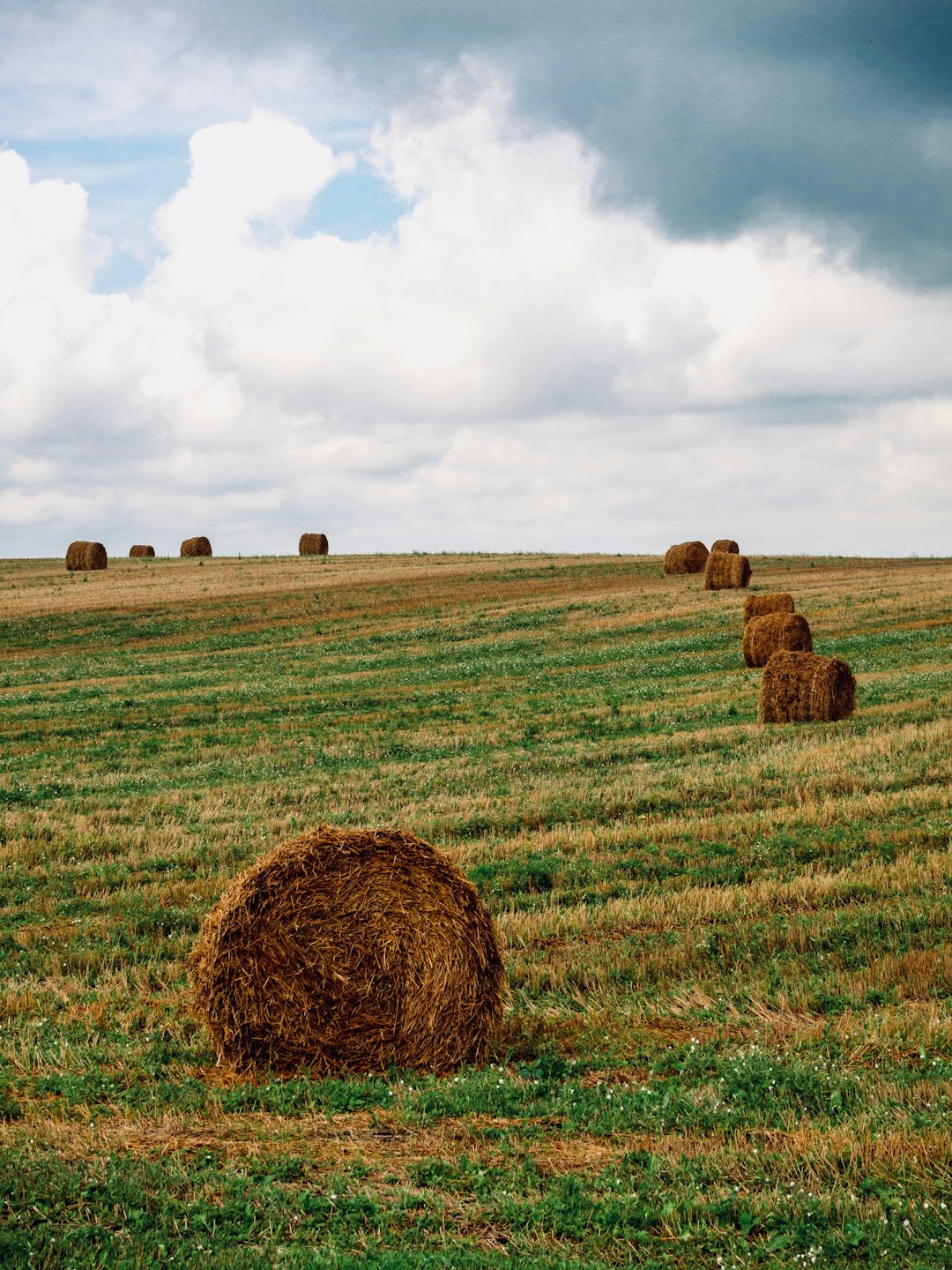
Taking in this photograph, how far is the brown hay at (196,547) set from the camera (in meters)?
85.7

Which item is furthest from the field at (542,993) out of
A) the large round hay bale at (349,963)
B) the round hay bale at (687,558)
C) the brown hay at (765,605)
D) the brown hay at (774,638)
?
the round hay bale at (687,558)

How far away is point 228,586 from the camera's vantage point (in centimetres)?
5850

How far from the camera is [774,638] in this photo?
97.4 feet

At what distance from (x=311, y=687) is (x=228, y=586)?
97.2ft

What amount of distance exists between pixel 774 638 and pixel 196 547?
6306 cm

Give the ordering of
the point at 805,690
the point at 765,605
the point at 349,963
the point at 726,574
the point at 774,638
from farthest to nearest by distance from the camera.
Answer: the point at 726,574 → the point at 765,605 → the point at 774,638 → the point at 805,690 → the point at 349,963

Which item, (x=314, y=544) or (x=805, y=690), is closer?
(x=805, y=690)

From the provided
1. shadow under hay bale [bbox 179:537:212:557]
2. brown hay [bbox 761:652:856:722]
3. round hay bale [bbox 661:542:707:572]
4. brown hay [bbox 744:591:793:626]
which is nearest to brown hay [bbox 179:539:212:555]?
shadow under hay bale [bbox 179:537:212:557]

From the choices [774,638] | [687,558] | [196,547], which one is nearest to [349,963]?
[774,638]

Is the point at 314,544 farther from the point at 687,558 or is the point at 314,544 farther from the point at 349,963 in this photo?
the point at 349,963

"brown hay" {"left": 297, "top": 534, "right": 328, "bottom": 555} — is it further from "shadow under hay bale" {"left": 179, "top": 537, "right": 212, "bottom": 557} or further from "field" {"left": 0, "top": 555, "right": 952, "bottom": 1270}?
"field" {"left": 0, "top": 555, "right": 952, "bottom": 1270}

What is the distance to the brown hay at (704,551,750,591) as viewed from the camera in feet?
159

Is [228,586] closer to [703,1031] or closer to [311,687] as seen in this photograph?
[311,687]

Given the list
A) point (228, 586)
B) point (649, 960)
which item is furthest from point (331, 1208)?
point (228, 586)
